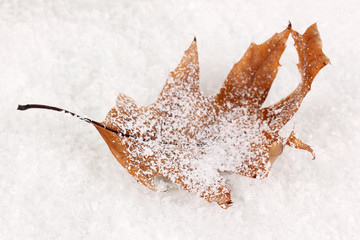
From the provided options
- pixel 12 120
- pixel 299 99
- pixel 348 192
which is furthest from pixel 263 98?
pixel 12 120

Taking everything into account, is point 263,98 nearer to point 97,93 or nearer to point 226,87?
point 226,87

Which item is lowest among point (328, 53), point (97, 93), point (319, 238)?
point (319, 238)

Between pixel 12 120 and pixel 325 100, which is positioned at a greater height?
pixel 325 100

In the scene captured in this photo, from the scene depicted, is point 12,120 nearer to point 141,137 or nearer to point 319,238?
point 141,137

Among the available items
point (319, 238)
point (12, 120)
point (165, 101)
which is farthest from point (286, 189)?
point (12, 120)
